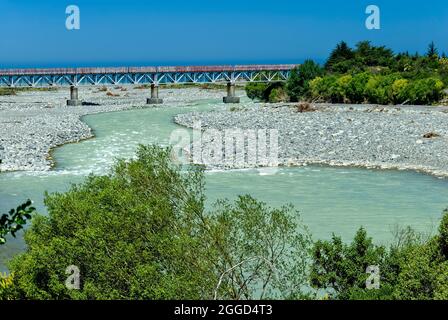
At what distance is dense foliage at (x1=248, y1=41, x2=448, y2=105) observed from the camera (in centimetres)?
5525

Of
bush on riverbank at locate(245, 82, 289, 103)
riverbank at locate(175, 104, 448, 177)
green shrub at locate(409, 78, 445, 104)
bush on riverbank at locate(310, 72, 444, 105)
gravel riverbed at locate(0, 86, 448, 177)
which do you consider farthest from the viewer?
bush on riverbank at locate(245, 82, 289, 103)

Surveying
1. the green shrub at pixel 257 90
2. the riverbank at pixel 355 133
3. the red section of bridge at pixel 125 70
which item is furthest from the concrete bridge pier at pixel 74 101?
the riverbank at pixel 355 133

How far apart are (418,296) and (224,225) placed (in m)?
3.07

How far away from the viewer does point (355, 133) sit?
3722cm

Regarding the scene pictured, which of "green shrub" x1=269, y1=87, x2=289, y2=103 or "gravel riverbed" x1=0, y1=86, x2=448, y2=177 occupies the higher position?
"green shrub" x1=269, y1=87, x2=289, y2=103

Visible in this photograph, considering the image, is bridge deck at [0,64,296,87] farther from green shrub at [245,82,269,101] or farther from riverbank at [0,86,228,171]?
green shrub at [245,82,269,101]

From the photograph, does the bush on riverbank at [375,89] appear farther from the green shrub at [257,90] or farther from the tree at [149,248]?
the tree at [149,248]

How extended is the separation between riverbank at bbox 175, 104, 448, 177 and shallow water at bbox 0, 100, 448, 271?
1.83m

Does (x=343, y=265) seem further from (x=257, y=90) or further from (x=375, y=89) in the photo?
(x=257, y=90)

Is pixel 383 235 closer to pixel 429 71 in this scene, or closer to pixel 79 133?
pixel 79 133

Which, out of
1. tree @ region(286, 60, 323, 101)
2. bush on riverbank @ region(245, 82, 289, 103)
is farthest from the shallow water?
bush on riverbank @ region(245, 82, 289, 103)

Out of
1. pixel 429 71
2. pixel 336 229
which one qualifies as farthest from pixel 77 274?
pixel 429 71

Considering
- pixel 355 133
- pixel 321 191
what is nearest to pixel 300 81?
pixel 355 133

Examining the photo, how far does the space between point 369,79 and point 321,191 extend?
3568 cm
